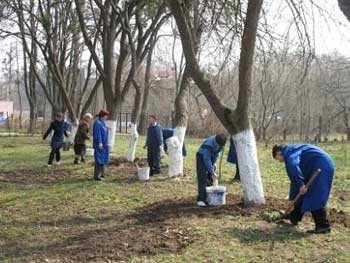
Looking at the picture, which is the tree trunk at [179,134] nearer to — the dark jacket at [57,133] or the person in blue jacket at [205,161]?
the person in blue jacket at [205,161]

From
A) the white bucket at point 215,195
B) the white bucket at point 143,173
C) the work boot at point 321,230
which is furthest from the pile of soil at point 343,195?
the white bucket at point 143,173

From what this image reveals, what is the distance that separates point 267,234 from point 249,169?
1819 millimetres

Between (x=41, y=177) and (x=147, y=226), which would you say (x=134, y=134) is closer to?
(x=41, y=177)

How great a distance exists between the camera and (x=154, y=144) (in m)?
14.2

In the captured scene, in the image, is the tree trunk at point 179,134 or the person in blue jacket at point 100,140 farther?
the tree trunk at point 179,134

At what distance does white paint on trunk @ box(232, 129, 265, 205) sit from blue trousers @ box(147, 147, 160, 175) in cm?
495

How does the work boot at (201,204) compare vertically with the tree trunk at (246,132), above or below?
below

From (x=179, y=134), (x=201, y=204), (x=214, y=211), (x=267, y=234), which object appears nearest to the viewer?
(x=267, y=234)

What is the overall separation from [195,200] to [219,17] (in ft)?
10.9

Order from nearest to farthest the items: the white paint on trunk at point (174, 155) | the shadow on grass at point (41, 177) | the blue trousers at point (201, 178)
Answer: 1. the blue trousers at point (201, 178)
2. the white paint on trunk at point (174, 155)
3. the shadow on grass at point (41, 177)

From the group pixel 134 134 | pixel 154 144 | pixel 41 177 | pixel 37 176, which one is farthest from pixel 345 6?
pixel 134 134

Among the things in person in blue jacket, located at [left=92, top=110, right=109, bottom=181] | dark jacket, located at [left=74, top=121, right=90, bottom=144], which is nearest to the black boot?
Answer: person in blue jacket, located at [left=92, top=110, right=109, bottom=181]

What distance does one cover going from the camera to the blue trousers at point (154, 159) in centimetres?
1427

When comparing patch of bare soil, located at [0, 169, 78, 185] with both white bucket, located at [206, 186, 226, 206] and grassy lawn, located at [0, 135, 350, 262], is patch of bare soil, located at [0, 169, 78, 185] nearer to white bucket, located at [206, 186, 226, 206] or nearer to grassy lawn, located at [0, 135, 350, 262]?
grassy lawn, located at [0, 135, 350, 262]
